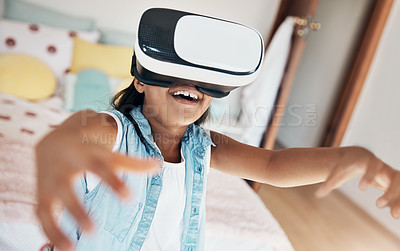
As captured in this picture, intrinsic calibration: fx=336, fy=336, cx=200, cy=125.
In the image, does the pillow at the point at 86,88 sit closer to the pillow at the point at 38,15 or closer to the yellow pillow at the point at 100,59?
the yellow pillow at the point at 100,59

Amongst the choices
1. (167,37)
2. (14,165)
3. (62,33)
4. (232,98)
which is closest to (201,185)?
(167,37)

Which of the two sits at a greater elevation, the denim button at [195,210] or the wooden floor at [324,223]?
the denim button at [195,210]

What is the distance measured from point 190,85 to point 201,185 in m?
0.27

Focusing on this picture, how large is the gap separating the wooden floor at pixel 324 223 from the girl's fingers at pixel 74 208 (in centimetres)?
187

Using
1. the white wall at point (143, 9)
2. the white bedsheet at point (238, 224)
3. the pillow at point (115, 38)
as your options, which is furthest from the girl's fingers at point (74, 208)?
the white wall at point (143, 9)

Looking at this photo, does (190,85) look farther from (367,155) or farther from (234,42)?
(367,155)

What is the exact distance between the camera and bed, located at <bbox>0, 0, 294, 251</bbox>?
3.64 feet

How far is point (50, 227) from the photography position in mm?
342

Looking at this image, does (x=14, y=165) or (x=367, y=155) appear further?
(x=14, y=165)

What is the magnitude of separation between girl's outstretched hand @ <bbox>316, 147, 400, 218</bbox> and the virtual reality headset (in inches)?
8.7

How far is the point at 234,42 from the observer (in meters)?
0.56

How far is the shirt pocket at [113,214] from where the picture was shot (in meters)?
0.70

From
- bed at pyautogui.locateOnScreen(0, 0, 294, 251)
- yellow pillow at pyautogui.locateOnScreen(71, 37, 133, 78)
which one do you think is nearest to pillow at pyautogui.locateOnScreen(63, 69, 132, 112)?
bed at pyautogui.locateOnScreen(0, 0, 294, 251)

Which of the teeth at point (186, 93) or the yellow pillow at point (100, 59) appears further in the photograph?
the yellow pillow at point (100, 59)
